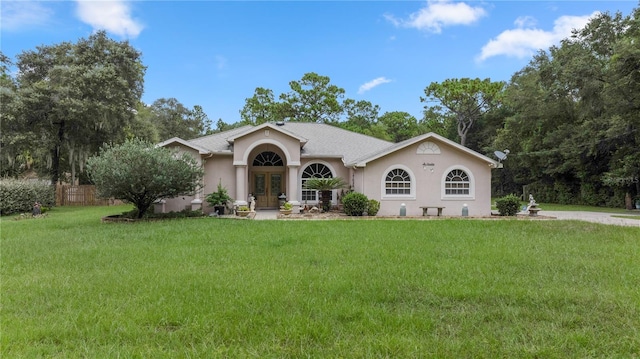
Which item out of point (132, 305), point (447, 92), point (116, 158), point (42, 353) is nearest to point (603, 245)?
point (132, 305)

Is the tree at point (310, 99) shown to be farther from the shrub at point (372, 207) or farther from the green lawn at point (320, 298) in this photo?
the green lawn at point (320, 298)

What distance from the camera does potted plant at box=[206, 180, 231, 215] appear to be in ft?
51.0

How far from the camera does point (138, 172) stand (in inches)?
500

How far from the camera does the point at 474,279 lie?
18.3 feet

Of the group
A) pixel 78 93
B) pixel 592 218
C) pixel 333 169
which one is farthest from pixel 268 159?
pixel 592 218

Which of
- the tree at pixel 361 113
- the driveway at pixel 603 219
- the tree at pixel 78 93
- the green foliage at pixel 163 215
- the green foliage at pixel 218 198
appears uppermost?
the tree at pixel 361 113

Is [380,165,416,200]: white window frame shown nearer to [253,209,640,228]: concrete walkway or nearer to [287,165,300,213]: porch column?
[287,165,300,213]: porch column

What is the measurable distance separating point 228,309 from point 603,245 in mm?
8677

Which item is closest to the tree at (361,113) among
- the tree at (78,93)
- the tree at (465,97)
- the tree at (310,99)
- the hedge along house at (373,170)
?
the tree at (310,99)

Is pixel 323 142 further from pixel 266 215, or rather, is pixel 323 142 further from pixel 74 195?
pixel 74 195

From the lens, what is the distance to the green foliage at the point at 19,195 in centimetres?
1747

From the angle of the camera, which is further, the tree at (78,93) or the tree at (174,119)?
the tree at (174,119)

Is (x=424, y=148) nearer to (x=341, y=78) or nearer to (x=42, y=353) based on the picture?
(x=42, y=353)

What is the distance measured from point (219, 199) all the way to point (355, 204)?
5.89m
